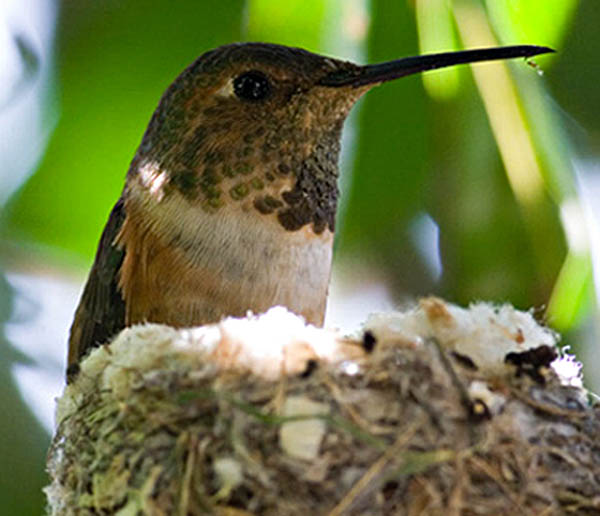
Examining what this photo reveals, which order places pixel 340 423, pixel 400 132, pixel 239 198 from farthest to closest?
1. pixel 400 132
2. pixel 239 198
3. pixel 340 423

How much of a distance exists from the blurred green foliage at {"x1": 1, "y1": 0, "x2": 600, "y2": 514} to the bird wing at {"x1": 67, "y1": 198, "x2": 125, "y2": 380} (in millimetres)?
783

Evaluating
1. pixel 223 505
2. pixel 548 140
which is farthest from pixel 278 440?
pixel 548 140

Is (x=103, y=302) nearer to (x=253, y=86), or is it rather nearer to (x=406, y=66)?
(x=253, y=86)

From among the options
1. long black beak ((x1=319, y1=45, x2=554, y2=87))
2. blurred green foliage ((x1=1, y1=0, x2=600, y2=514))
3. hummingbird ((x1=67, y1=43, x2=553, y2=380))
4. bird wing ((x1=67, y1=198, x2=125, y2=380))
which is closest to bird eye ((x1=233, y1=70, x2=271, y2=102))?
hummingbird ((x1=67, y1=43, x2=553, y2=380))

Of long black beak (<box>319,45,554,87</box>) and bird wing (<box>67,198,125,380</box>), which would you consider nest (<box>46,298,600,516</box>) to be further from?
long black beak (<box>319,45,554,87</box>)

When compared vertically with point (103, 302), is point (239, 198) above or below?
above

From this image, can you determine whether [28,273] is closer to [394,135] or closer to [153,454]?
[394,135]

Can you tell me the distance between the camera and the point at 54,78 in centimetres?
342

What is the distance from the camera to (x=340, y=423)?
72.6 inches

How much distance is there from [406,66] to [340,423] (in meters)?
1.04

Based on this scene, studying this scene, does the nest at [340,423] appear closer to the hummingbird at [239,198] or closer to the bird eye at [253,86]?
the hummingbird at [239,198]

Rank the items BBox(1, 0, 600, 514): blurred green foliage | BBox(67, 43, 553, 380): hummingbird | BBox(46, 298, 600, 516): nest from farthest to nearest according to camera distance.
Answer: BBox(1, 0, 600, 514): blurred green foliage < BBox(67, 43, 553, 380): hummingbird < BBox(46, 298, 600, 516): nest

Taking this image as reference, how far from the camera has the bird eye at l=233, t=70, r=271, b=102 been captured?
261 cm

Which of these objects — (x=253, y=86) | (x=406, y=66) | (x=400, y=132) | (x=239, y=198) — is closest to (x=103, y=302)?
(x=239, y=198)
